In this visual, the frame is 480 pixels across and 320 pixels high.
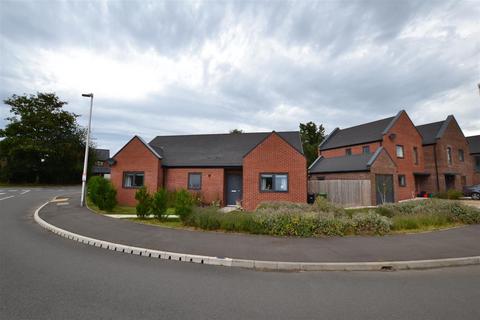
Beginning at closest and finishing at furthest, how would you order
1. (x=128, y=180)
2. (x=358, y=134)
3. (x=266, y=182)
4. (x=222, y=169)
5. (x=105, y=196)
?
(x=105, y=196)
(x=266, y=182)
(x=222, y=169)
(x=128, y=180)
(x=358, y=134)

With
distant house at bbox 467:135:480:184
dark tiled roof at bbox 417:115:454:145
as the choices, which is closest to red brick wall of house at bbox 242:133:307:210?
dark tiled roof at bbox 417:115:454:145

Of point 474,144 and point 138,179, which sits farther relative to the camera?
point 474,144

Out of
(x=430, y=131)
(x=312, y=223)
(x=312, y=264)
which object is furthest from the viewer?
(x=430, y=131)

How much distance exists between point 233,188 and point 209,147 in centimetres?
491

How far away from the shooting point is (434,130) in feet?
98.8

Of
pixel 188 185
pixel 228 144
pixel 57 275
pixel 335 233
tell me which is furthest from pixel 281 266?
pixel 228 144

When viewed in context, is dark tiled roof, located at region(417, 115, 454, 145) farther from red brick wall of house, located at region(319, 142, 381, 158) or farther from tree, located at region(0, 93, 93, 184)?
tree, located at region(0, 93, 93, 184)

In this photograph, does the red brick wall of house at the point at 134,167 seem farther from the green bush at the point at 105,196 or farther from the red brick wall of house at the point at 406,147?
the red brick wall of house at the point at 406,147

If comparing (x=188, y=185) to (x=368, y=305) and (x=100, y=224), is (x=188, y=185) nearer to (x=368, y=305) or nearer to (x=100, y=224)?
(x=100, y=224)

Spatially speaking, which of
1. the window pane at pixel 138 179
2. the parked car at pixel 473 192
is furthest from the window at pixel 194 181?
the parked car at pixel 473 192

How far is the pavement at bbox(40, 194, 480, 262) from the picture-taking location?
672 centimetres

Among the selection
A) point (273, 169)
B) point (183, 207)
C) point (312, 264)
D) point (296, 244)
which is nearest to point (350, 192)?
point (273, 169)

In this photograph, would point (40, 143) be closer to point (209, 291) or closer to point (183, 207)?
point (183, 207)

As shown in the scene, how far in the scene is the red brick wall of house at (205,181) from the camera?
58.8ft
